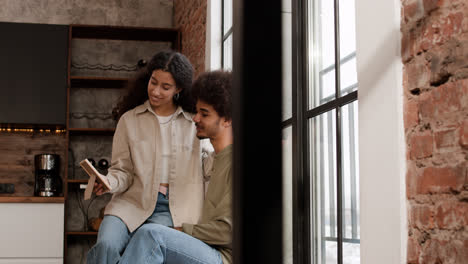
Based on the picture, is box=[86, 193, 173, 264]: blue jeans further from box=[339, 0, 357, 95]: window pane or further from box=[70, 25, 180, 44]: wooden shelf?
box=[70, 25, 180, 44]: wooden shelf

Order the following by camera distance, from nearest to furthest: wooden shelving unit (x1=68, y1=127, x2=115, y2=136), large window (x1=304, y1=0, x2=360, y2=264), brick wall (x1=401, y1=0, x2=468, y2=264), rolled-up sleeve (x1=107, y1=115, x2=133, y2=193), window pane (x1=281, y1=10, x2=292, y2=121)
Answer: window pane (x1=281, y1=10, x2=292, y2=121) → brick wall (x1=401, y1=0, x2=468, y2=264) → large window (x1=304, y1=0, x2=360, y2=264) → rolled-up sleeve (x1=107, y1=115, x2=133, y2=193) → wooden shelving unit (x1=68, y1=127, x2=115, y2=136)

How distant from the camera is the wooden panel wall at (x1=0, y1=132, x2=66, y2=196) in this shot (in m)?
5.06

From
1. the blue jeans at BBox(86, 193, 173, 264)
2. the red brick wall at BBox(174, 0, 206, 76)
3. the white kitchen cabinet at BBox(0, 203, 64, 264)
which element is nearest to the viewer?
the blue jeans at BBox(86, 193, 173, 264)

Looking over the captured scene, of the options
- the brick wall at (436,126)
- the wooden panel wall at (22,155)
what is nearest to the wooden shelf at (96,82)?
the wooden panel wall at (22,155)

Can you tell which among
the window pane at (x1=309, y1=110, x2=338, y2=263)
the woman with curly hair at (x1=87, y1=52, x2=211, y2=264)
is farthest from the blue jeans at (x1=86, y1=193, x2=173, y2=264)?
the window pane at (x1=309, y1=110, x2=338, y2=263)

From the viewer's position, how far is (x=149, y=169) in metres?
2.22

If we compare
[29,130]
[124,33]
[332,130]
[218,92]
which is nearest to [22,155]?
[29,130]

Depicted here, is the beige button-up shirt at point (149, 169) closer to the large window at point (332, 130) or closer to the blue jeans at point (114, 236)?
the blue jeans at point (114, 236)

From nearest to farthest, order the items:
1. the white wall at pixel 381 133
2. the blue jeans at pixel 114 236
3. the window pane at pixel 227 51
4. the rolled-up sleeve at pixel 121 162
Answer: the white wall at pixel 381 133
the blue jeans at pixel 114 236
the rolled-up sleeve at pixel 121 162
the window pane at pixel 227 51

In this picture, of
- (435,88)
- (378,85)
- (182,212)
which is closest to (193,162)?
(182,212)

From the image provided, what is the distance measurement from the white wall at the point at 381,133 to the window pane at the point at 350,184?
0.31 metres

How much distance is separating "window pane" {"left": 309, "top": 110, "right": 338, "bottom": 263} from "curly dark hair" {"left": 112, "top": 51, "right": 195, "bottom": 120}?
0.54 metres

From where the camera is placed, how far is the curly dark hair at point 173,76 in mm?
2295

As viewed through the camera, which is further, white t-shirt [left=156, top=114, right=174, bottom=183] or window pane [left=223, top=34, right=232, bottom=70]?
window pane [left=223, top=34, right=232, bottom=70]
